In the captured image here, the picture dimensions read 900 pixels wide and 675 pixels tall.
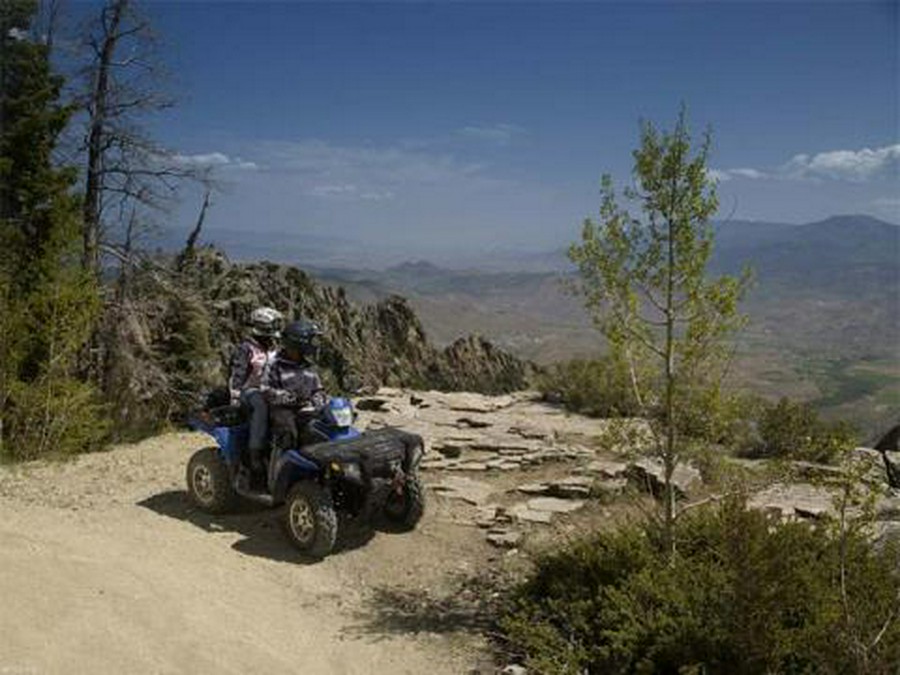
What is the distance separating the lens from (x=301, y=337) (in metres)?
8.93

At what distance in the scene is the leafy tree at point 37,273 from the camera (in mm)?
12406

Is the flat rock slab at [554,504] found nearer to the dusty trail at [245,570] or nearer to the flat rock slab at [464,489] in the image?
the dusty trail at [245,570]

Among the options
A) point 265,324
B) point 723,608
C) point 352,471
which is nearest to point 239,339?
point 265,324

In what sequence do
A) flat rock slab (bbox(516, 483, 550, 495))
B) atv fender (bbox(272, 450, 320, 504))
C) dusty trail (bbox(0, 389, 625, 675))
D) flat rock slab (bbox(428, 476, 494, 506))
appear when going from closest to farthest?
dusty trail (bbox(0, 389, 625, 675)) → atv fender (bbox(272, 450, 320, 504)) → flat rock slab (bbox(428, 476, 494, 506)) → flat rock slab (bbox(516, 483, 550, 495))

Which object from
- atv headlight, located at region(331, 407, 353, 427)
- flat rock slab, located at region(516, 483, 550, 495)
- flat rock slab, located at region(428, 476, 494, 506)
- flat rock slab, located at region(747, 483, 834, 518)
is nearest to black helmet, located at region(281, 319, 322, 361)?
atv headlight, located at region(331, 407, 353, 427)

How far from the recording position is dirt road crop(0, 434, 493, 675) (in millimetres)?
5688

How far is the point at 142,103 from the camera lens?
1625 centimetres

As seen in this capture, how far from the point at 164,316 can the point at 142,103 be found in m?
5.93

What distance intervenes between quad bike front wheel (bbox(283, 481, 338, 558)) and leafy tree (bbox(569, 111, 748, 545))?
3.54m

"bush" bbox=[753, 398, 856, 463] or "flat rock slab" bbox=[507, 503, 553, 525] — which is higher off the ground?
"bush" bbox=[753, 398, 856, 463]

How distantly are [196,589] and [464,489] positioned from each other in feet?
16.5

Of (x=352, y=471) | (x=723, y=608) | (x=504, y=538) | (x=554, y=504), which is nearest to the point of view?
(x=723, y=608)

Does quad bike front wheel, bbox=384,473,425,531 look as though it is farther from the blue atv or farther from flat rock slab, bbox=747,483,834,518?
flat rock slab, bbox=747,483,834,518

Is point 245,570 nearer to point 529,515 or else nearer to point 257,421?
point 257,421
